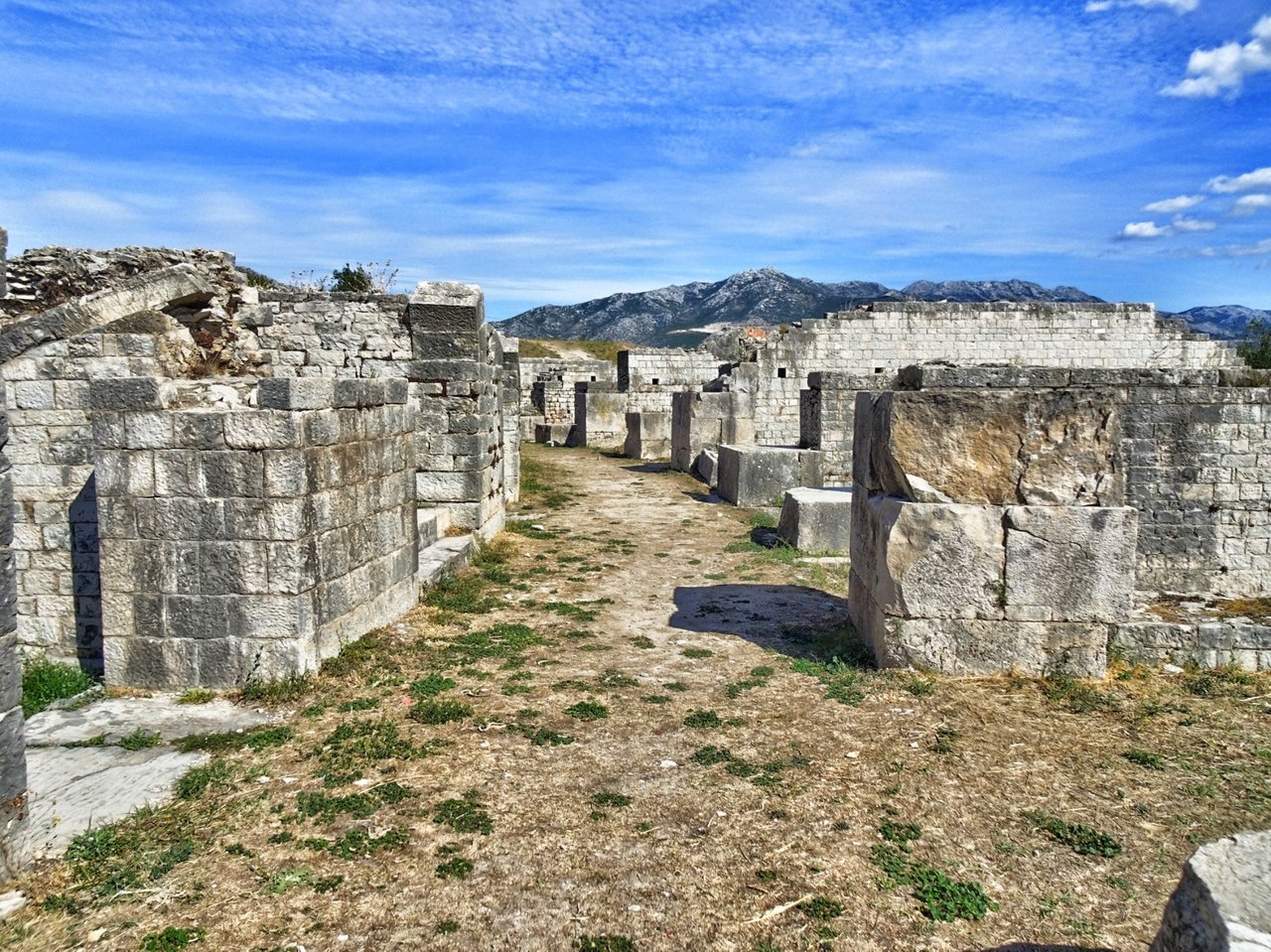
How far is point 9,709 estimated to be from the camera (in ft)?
10.3

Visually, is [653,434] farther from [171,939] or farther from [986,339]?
[171,939]

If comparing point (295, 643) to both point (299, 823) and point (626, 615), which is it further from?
point (626, 615)

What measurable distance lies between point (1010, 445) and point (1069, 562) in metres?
0.80

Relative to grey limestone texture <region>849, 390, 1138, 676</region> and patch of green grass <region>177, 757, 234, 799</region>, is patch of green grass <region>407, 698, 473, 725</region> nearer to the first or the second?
patch of green grass <region>177, 757, 234, 799</region>

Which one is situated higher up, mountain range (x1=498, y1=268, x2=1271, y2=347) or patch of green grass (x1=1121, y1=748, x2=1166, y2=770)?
mountain range (x1=498, y1=268, x2=1271, y2=347)

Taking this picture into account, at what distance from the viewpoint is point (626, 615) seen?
729 centimetres

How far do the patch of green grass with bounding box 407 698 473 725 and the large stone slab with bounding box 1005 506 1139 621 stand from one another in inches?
135

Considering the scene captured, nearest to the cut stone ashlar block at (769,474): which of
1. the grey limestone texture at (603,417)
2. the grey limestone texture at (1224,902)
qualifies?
the grey limestone texture at (603,417)

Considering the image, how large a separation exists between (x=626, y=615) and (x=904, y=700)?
114 inches

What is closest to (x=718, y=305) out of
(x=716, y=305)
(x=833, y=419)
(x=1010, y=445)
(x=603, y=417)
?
(x=716, y=305)

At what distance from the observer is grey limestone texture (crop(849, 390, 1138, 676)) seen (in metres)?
5.12

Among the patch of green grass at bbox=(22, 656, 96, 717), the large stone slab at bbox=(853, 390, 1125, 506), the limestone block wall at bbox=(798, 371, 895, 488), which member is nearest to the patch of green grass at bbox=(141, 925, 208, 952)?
the patch of green grass at bbox=(22, 656, 96, 717)

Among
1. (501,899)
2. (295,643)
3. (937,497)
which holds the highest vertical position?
(937,497)

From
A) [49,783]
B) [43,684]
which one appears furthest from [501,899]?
[43,684]
